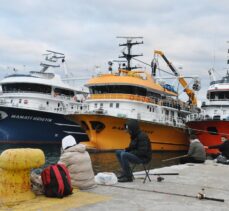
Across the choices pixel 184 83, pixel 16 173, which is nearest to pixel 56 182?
pixel 16 173

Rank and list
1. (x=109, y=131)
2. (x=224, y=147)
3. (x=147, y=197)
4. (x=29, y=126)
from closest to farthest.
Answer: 1. (x=147, y=197)
2. (x=224, y=147)
3. (x=109, y=131)
4. (x=29, y=126)

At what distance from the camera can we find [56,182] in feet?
19.8

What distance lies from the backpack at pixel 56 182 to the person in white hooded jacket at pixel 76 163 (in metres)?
0.60

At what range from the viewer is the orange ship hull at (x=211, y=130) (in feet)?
82.8

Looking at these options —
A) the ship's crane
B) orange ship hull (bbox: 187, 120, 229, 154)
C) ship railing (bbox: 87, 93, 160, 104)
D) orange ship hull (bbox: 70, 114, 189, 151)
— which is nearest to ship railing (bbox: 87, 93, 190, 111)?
ship railing (bbox: 87, 93, 160, 104)

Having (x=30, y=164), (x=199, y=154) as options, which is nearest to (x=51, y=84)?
(x=199, y=154)

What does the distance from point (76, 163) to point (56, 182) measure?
2.81ft

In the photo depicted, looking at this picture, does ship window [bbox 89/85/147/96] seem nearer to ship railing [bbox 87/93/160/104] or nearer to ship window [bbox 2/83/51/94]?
ship railing [bbox 87/93/160/104]

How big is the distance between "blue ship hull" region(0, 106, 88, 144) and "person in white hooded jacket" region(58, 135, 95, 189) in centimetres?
2633

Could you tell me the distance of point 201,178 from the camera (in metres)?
9.17

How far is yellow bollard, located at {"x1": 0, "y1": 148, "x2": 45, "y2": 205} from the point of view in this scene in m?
5.82

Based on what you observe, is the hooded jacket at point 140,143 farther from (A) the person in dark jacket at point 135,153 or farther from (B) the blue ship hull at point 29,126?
(B) the blue ship hull at point 29,126

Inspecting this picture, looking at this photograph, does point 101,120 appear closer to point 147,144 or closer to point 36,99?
point 36,99

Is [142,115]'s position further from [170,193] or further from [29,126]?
[170,193]
